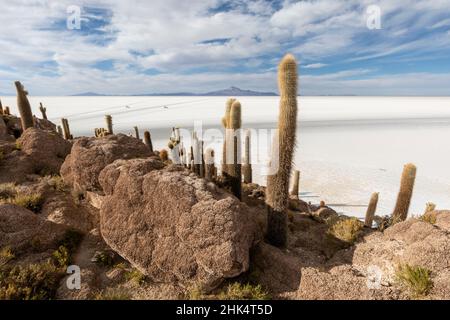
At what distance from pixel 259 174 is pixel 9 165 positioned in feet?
43.2

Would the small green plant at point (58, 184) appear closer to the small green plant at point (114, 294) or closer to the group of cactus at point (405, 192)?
the small green plant at point (114, 294)

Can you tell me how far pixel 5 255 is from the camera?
5.78 m

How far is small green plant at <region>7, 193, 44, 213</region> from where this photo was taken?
25.7 ft

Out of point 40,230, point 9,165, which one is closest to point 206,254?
point 40,230

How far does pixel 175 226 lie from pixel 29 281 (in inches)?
112

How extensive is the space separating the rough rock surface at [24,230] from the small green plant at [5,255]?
0.16m

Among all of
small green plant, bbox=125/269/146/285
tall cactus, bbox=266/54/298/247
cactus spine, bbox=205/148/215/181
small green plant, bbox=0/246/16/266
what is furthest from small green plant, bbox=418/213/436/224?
small green plant, bbox=0/246/16/266

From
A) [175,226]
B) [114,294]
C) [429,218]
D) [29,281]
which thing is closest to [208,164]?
[175,226]

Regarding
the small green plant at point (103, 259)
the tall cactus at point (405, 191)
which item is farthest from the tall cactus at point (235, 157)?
the tall cactus at point (405, 191)

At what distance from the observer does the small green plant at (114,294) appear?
511 centimetres

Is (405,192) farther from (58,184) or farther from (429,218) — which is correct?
(58,184)

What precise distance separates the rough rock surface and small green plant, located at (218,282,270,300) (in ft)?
14.1

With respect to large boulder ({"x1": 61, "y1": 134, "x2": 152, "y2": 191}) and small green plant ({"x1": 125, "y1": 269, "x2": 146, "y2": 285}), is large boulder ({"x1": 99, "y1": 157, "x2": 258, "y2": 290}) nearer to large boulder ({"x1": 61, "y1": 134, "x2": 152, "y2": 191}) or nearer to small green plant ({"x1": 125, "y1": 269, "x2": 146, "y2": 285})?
small green plant ({"x1": 125, "y1": 269, "x2": 146, "y2": 285})
